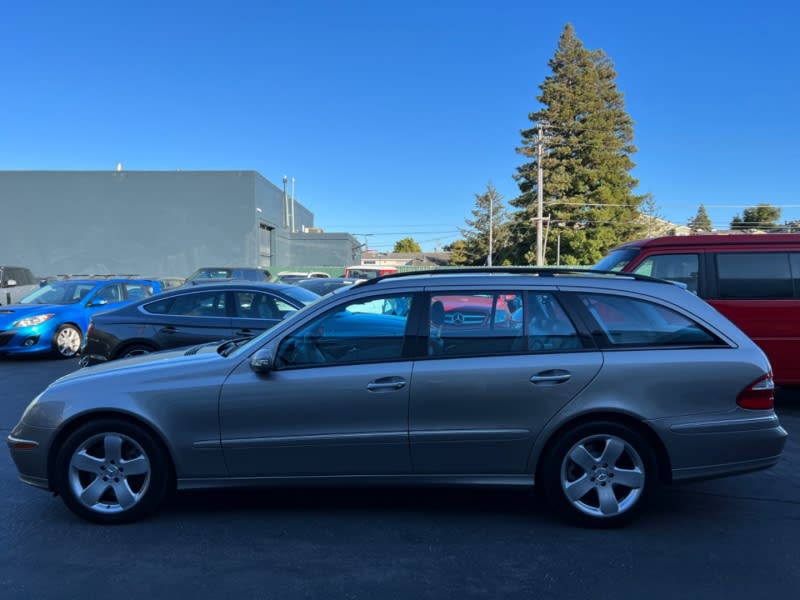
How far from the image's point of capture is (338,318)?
3.94 m

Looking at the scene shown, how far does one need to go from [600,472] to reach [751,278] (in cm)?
430

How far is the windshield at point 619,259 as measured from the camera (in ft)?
23.6

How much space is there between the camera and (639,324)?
3.87 metres

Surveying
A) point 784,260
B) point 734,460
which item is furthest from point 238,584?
A: point 784,260

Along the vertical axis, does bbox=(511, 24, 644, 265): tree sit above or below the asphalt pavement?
above

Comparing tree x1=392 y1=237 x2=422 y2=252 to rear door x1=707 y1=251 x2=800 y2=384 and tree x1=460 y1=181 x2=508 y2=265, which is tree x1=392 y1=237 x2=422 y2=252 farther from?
rear door x1=707 y1=251 x2=800 y2=384

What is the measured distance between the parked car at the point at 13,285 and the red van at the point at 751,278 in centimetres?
1590

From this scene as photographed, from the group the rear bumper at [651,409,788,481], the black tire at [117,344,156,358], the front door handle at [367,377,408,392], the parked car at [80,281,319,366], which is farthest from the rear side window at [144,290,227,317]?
the rear bumper at [651,409,788,481]

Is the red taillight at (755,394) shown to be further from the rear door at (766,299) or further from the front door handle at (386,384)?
the rear door at (766,299)

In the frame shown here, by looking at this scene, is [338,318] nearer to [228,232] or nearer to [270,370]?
[270,370]

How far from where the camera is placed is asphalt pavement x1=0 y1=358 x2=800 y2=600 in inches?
121

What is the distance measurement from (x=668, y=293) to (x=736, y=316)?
3.36 meters

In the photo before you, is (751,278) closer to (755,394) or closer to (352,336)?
(755,394)

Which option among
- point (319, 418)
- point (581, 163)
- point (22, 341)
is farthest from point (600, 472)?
point (581, 163)
